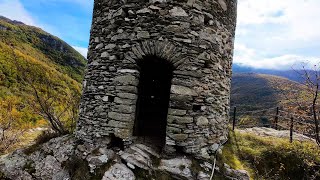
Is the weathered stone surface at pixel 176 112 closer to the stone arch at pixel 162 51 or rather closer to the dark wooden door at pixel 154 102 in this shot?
the stone arch at pixel 162 51

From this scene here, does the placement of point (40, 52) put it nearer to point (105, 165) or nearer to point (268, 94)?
point (268, 94)

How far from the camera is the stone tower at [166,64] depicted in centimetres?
543

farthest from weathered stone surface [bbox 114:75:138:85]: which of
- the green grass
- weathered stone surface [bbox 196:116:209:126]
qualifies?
the green grass

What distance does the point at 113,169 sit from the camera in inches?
198

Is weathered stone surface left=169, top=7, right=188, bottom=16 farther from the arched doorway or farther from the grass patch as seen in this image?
the grass patch

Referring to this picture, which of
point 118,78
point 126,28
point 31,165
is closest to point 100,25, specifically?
point 126,28

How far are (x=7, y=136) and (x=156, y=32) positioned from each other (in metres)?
13.9

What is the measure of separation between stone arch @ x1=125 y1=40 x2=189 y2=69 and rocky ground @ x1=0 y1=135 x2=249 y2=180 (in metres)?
2.01

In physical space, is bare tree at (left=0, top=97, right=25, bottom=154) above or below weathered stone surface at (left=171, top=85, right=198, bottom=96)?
below

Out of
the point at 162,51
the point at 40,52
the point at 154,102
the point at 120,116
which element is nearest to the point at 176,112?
the point at 120,116

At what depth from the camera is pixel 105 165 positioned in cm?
513

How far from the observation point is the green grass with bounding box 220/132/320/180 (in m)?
6.71

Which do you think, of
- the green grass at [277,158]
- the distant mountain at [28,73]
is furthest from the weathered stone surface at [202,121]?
the distant mountain at [28,73]

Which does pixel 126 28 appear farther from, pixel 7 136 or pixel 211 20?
pixel 7 136
